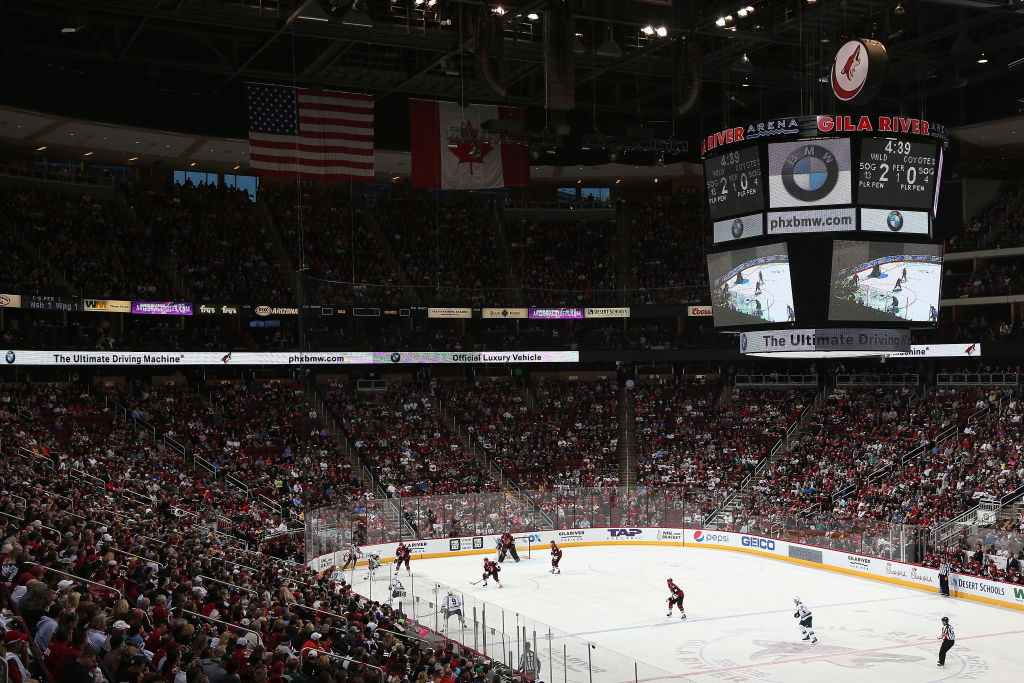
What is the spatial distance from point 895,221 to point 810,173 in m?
2.39

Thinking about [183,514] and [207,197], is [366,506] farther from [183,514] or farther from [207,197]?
[207,197]

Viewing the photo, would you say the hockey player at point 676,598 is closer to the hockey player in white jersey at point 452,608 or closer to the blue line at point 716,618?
the blue line at point 716,618

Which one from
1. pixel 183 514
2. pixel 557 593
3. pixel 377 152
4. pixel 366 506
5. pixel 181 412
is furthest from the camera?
pixel 377 152

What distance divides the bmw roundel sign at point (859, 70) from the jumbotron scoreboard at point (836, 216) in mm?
1039

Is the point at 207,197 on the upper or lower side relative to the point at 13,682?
upper

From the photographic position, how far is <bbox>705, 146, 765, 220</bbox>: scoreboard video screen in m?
24.9

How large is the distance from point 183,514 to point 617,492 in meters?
17.1

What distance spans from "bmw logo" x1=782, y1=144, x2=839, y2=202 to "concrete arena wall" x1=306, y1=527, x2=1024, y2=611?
11300 millimetres

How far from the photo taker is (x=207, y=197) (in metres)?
46.2

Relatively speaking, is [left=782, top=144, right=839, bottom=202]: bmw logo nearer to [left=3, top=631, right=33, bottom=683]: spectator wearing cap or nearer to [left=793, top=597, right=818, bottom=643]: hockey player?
[left=793, top=597, right=818, bottom=643]: hockey player

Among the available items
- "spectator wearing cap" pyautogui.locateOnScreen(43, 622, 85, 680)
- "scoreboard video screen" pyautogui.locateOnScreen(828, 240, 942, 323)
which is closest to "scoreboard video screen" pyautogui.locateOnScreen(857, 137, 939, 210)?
"scoreboard video screen" pyautogui.locateOnScreen(828, 240, 942, 323)

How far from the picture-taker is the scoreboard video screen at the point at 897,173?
24.0 m

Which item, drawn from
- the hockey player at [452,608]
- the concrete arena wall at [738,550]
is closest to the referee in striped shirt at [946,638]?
the concrete arena wall at [738,550]

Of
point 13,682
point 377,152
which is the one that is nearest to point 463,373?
point 377,152
